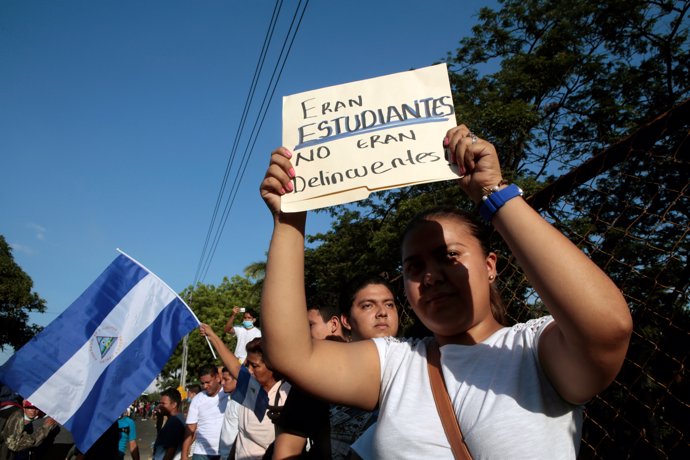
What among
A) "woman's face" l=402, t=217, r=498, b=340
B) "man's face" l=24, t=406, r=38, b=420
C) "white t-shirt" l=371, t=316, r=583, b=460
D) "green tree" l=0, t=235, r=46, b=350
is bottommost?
"white t-shirt" l=371, t=316, r=583, b=460

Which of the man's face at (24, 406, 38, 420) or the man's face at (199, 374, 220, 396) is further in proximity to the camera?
the man's face at (24, 406, 38, 420)

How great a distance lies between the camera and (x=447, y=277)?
1325 millimetres

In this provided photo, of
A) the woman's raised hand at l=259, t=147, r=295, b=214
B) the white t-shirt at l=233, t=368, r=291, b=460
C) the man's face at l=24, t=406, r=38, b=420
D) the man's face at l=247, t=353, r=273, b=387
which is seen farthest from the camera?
the man's face at l=24, t=406, r=38, b=420

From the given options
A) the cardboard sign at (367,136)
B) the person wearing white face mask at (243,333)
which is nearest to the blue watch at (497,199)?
the cardboard sign at (367,136)

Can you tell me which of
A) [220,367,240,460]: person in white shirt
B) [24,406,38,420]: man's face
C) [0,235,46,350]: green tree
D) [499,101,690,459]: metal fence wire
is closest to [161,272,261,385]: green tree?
[0,235,46,350]: green tree

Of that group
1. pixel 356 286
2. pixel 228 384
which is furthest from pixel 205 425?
pixel 356 286

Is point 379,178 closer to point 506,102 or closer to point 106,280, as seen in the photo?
point 106,280

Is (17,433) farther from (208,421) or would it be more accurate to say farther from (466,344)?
(466,344)

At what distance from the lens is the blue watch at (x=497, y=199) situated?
1.12m

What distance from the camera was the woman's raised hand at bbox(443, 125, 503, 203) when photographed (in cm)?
120

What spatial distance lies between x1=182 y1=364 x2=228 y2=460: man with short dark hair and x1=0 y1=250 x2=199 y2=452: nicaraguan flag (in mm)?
1738

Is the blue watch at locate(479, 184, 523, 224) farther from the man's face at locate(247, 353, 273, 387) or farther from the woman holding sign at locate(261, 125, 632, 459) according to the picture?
the man's face at locate(247, 353, 273, 387)

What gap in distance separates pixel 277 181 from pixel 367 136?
1.10 ft

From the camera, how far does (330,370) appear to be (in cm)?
130
